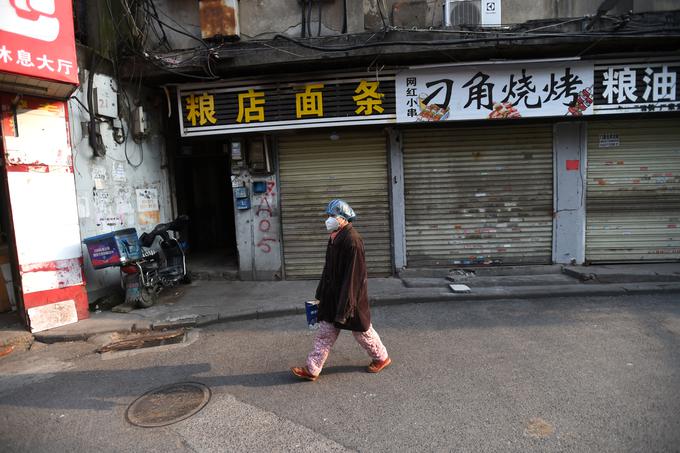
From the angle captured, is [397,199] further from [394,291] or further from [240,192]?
[240,192]

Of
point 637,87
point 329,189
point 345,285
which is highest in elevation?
point 637,87

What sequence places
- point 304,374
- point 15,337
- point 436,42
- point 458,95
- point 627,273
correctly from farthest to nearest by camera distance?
point 458,95, point 627,273, point 436,42, point 15,337, point 304,374

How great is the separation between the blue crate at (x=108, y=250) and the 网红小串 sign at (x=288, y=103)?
Answer: 111 inches

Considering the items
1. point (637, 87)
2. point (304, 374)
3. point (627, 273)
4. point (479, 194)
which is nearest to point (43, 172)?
point (304, 374)

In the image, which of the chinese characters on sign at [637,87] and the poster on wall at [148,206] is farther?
the poster on wall at [148,206]

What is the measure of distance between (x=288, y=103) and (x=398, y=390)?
588 cm

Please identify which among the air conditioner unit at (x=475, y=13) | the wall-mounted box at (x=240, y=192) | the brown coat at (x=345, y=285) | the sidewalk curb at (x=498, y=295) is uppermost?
the air conditioner unit at (x=475, y=13)

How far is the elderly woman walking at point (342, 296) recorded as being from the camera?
12.8 ft

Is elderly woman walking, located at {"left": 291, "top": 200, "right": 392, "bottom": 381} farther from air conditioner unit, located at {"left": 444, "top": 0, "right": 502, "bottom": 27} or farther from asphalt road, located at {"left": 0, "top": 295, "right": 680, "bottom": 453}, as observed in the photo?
air conditioner unit, located at {"left": 444, "top": 0, "right": 502, "bottom": 27}

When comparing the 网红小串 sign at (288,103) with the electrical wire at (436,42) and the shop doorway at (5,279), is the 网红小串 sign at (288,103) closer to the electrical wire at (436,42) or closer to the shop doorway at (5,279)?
the electrical wire at (436,42)

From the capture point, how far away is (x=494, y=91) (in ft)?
25.3

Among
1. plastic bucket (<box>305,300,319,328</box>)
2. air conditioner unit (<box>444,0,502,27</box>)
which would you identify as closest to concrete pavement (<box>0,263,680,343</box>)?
plastic bucket (<box>305,300,319,328</box>)

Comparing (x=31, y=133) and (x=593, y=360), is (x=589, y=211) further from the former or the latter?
(x=31, y=133)

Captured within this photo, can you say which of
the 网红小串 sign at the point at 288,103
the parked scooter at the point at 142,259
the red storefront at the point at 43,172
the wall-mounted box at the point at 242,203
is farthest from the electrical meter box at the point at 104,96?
the wall-mounted box at the point at 242,203
